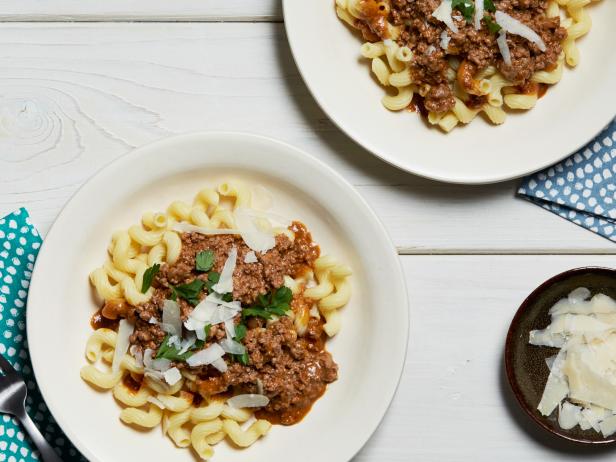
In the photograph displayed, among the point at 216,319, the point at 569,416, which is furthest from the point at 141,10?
the point at 569,416

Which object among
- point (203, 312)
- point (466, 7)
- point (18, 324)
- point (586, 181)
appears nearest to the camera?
point (203, 312)

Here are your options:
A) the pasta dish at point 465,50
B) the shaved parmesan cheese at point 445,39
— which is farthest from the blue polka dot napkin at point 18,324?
the shaved parmesan cheese at point 445,39

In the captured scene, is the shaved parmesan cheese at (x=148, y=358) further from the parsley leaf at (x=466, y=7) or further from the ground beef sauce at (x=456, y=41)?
the parsley leaf at (x=466, y=7)

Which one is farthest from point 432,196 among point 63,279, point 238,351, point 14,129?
point 14,129

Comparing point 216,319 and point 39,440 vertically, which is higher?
point 216,319

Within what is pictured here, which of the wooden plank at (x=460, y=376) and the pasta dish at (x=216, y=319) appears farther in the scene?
the wooden plank at (x=460, y=376)

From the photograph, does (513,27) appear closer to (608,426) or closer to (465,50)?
(465,50)

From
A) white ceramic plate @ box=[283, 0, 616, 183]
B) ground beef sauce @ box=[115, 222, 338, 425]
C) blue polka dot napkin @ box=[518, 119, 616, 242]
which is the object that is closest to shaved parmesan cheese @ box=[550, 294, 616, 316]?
blue polka dot napkin @ box=[518, 119, 616, 242]
